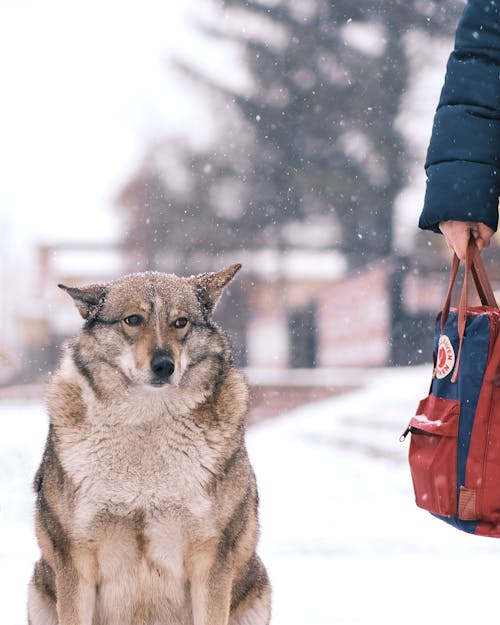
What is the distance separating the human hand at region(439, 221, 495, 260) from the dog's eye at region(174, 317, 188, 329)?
822 mm

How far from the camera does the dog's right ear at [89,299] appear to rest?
260 centimetres

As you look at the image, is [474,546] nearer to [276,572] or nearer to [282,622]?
[276,572]

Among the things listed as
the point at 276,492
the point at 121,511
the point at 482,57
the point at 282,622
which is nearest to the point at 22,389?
the point at 276,492

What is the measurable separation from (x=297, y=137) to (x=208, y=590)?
44.0ft

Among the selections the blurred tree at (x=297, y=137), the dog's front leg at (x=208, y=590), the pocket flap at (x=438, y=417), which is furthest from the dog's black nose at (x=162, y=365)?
the blurred tree at (x=297, y=137)

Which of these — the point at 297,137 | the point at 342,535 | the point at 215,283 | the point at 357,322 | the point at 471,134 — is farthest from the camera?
the point at 297,137

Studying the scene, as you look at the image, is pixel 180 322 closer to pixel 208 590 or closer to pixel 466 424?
pixel 208 590

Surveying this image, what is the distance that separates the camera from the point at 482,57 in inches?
90.3

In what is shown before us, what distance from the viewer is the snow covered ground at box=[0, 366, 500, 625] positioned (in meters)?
3.62

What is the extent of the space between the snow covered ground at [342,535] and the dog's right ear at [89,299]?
1.45 metres

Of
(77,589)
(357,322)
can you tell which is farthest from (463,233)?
(357,322)

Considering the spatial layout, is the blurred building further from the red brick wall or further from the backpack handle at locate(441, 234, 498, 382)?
the backpack handle at locate(441, 234, 498, 382)

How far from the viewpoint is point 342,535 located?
5.11 meters

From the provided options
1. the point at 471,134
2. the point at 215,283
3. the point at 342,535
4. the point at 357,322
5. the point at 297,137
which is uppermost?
the point at 297,137
